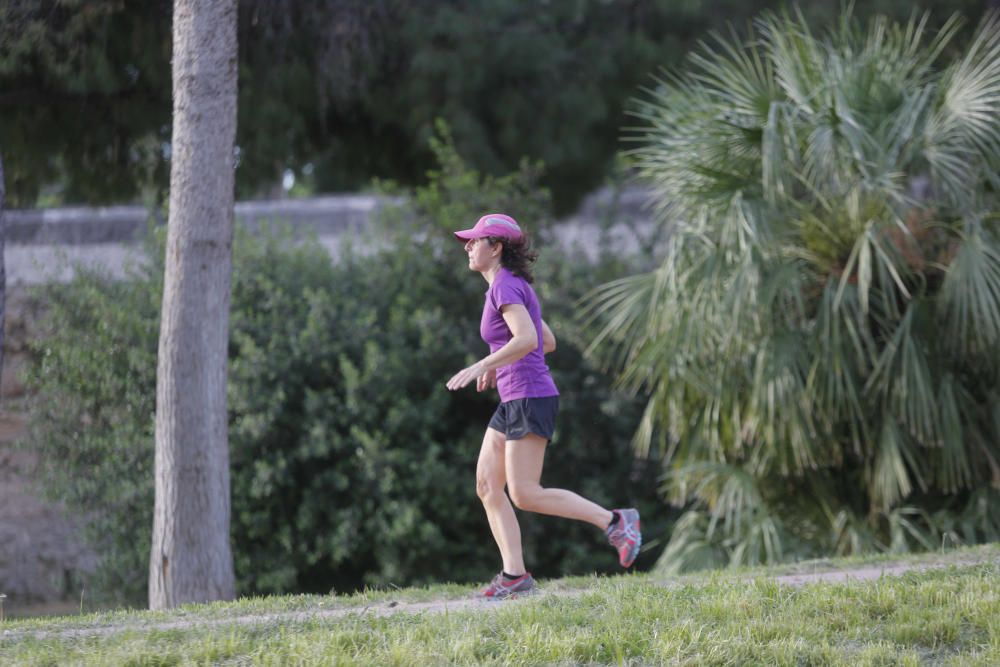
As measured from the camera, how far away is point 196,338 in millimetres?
7430

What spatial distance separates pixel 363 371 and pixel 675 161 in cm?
401

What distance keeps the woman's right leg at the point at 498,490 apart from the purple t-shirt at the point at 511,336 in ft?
0.79

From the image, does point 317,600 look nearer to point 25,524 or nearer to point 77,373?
point 77,373

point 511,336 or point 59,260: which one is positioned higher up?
point 59,260

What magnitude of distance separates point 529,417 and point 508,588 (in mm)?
887

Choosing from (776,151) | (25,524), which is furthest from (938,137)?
(25,524)

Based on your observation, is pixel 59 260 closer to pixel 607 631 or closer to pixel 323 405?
pixel 323 405

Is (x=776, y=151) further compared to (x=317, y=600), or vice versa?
(x=776, y=151)

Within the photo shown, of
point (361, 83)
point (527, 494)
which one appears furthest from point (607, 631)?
point (361, 83)

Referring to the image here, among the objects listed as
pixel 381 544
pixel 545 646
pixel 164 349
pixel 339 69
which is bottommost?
pixel 381 544

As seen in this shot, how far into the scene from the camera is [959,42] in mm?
12242

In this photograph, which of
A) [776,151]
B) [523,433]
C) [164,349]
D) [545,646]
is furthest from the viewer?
[776,151]

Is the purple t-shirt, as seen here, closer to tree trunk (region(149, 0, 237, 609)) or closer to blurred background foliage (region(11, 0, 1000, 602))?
tree trunk (region(149, 0, 237, 609))

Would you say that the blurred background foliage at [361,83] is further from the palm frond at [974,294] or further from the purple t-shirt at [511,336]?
the purple t-shirt at [511,336]
